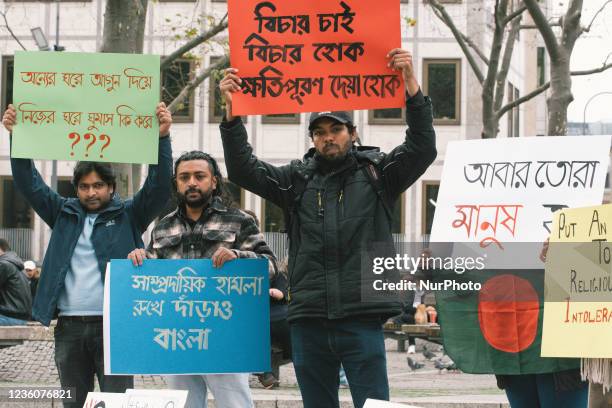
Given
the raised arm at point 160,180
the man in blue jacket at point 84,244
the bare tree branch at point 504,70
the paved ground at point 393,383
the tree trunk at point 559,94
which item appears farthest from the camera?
the bare tree branch at point 504,70

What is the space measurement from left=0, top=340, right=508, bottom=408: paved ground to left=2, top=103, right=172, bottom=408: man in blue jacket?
11.6ft

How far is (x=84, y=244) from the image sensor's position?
704cm

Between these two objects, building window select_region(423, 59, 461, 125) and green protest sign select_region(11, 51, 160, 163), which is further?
building window select_region(423, 59, 461, 125)

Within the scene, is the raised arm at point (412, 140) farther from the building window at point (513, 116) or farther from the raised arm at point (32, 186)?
the building window at point (513, 116)

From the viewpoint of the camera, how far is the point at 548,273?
574 centimetres

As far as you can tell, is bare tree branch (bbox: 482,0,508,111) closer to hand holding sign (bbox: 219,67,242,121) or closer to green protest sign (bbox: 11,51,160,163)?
green protest sign (bbox: 11,51,160,163)

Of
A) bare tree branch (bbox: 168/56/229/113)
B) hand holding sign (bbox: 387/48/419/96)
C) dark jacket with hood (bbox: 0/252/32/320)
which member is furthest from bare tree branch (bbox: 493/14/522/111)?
hand holding sign (bbox: 387/48/419/96)

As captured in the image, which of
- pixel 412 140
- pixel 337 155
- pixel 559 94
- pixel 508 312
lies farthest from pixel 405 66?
pixel 559 94

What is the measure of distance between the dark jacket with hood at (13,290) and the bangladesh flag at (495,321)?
24.0ft

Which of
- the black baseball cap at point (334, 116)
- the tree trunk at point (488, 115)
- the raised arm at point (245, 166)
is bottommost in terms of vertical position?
the raised arm at point (245, 166)

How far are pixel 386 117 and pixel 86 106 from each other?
93.6ft

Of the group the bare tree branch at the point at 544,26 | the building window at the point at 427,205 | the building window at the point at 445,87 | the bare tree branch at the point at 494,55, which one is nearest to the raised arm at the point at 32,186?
the bare tree branch at the point at 544,26

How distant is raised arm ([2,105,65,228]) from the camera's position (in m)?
7.07

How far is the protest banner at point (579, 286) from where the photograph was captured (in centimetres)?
543
